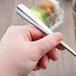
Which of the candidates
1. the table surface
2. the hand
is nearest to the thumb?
the hand

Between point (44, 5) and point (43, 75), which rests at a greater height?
point (44, 5)

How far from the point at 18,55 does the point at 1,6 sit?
34cm

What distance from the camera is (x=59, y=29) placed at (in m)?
0.68

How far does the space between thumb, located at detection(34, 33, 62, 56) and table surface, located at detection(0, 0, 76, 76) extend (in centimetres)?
14

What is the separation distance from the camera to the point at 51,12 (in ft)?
2.09

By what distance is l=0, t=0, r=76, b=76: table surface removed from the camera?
590mm

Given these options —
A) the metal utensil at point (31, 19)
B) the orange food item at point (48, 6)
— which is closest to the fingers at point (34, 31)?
the metal utensil at point (31, 19)

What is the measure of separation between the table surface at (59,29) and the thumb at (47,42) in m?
0.14

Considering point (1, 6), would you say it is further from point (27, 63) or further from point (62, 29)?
point (27, 63)

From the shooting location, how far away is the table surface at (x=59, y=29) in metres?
0.59

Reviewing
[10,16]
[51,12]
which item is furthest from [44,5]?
[10,16]

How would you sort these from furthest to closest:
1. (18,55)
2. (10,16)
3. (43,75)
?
(10,16) → (43,75) → (18,55)

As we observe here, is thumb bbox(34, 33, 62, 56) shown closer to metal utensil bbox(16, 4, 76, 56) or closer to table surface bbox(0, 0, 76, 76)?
metal utensil bbox(16, 4, 76, 56)

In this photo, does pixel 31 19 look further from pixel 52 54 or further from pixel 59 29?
pixel 59 29
